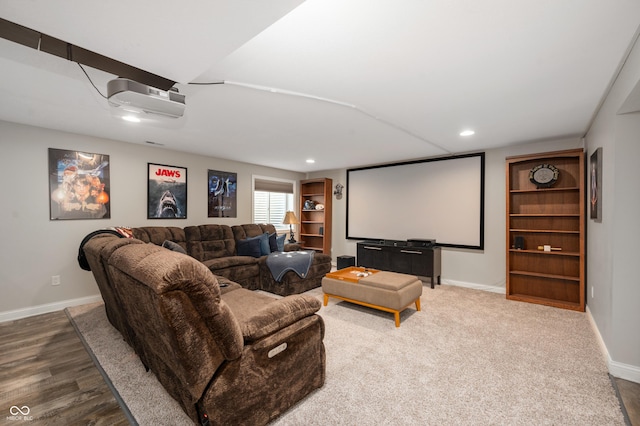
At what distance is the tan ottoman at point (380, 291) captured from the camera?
325cm

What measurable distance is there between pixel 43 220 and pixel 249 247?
2.74m

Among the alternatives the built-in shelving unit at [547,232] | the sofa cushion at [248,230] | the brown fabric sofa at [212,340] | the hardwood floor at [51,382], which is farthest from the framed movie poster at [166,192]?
the built-in shelving unit at [547,232]

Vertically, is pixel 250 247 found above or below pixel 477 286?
above

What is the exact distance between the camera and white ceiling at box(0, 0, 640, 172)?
55.6 inches

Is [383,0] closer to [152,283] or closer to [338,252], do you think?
[152,283]

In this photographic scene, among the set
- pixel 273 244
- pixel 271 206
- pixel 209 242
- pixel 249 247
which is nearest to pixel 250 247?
pixel 249 247

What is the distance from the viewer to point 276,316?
5.83ft

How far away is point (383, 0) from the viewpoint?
1.42 m

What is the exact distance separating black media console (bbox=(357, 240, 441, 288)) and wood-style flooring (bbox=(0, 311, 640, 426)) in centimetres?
276

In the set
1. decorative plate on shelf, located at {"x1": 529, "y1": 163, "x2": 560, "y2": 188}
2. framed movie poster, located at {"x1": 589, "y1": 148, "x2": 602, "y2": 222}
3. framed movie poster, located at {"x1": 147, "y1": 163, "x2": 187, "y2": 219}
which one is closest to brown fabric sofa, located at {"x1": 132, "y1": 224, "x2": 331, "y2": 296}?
framed movie poster, located at {"x1": 147, "y1": 163, "x2": 187, "y2": 219}

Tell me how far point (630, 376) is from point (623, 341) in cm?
26

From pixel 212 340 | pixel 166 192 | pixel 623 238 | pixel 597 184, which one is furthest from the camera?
pixel 166 192

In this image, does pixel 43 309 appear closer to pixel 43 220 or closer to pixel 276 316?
pixel 43 220

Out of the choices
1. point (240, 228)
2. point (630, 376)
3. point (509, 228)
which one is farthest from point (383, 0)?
point (240, 228)
